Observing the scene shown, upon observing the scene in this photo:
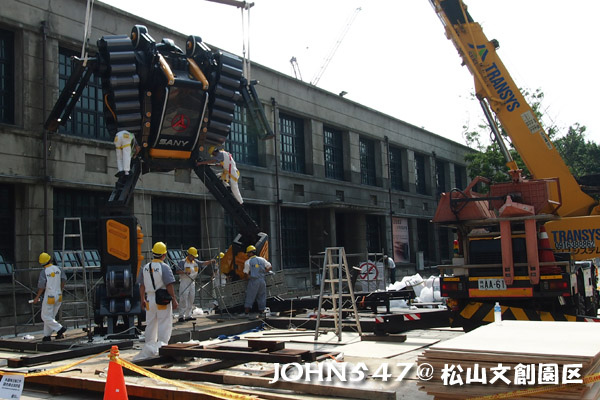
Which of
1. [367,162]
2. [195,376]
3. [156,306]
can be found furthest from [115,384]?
[367,162]

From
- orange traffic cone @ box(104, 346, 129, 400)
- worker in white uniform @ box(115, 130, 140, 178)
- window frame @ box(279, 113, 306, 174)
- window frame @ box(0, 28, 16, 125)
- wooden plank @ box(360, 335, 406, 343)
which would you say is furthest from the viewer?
window frame @ box(279, 113, 306, 174)

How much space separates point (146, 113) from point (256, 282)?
5.22 m

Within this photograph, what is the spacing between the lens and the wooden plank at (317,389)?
6281 millimetres

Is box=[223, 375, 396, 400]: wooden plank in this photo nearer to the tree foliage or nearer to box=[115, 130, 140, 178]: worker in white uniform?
box=[115, 130, 140, 178]: worker in white uniform

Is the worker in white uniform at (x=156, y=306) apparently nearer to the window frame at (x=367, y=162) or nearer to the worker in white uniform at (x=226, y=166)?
the worker in white uniform at (x=226, y=166)

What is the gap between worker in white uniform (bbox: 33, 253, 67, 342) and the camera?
489 inches

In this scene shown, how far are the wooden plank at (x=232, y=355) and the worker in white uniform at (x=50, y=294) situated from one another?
14.0 ft

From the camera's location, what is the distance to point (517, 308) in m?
10.5

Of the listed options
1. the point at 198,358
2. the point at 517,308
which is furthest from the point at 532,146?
the point at 198,358

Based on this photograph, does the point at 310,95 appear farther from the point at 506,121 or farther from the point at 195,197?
the point at 506,121

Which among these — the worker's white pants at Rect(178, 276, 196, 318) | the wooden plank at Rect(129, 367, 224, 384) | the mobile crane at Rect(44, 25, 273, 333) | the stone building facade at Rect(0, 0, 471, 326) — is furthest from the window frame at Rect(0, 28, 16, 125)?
the wooden plank at Rect(129, 367, 224, 384)

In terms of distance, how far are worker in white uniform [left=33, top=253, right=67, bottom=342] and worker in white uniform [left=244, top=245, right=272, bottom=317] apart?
15.1 ft

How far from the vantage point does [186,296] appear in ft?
51.1

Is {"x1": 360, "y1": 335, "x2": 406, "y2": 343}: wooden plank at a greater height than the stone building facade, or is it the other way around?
the stone building facade
